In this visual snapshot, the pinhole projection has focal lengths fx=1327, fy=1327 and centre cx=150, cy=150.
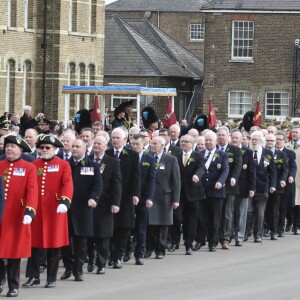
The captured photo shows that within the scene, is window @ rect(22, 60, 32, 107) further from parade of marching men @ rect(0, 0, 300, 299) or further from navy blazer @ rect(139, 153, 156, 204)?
navy blazer @ rect(139, 153, 156, 204)

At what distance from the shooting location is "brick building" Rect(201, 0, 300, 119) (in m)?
56.5

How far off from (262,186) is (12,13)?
27274 millimetres

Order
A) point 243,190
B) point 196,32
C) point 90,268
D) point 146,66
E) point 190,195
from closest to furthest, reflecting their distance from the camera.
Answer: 1. point 90,268
2. point 190,195
3. point 243,190
4. point 146,66
5. point 196,32

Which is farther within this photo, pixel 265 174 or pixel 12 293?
pixel 265 174

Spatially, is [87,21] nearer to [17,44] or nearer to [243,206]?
[17,44]

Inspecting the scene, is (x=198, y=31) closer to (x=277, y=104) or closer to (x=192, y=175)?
(x=277, y=104)

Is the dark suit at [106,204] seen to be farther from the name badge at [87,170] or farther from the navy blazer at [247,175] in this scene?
the navy blazer at [247,175]

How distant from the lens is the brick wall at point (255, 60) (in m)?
56.5

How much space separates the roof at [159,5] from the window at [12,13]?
33.4 meters

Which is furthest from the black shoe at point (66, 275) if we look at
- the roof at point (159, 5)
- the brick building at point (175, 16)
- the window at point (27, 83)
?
the roof at point (159, 5)

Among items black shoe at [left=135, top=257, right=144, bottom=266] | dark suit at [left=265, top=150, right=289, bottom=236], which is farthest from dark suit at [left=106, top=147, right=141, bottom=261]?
dark suit at [left=265, top=150, right=289, bottom=236]

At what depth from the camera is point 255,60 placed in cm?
5703

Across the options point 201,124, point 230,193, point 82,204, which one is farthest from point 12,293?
point 201,124

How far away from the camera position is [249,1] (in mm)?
57188
